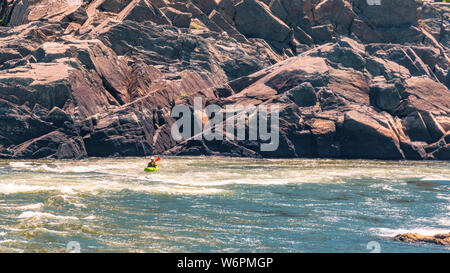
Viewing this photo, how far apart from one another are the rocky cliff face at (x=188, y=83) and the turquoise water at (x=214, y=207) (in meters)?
5.86

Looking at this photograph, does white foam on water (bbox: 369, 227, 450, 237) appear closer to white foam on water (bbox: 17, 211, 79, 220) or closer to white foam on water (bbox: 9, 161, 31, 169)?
white foam on water (bbox: 17, 211, 79, 220)

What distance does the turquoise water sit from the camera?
26125 millimetres

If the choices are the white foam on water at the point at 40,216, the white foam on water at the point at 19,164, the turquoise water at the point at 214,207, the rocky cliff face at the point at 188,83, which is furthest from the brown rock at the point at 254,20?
the white foam on water at the point at 40,216

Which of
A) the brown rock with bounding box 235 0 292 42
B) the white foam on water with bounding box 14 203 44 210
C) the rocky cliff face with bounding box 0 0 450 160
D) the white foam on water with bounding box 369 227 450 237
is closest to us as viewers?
the white foam on water with bounding box 369 227 450 237

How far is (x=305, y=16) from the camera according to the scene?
85.6 metres

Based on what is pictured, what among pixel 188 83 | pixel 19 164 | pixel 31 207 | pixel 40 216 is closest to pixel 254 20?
pixel 188 83

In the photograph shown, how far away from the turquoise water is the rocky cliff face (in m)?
5.86

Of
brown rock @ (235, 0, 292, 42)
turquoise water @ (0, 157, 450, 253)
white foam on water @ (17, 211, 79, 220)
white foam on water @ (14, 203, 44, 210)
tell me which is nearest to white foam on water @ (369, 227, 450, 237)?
turquoise water @ (0, 157, 450, 253)

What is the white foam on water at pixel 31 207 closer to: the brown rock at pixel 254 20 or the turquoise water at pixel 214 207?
the turquoise water at pixel 214 207

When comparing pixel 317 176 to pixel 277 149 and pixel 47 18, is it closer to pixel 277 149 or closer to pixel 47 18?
pixel 277 149

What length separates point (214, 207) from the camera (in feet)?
111

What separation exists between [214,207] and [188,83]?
33.0 metres

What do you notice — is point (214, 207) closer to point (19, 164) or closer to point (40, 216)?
point (40, 216)
